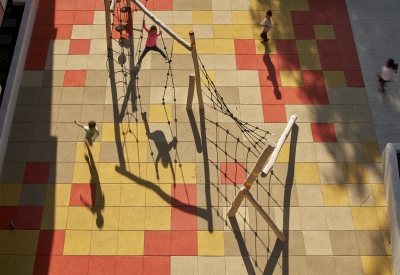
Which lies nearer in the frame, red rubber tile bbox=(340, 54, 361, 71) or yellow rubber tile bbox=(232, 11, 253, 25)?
red rubber tile bbox=(340, 54, 361, 71)

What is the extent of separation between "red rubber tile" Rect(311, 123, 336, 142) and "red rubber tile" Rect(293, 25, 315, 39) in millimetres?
2995

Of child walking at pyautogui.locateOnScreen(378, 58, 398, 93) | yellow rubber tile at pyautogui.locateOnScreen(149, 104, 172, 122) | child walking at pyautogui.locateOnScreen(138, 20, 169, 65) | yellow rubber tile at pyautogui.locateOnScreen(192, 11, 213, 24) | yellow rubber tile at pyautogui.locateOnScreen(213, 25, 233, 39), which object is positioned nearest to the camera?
child walking at pyautogui.locateOnScreen(138, 20, 169, 65)

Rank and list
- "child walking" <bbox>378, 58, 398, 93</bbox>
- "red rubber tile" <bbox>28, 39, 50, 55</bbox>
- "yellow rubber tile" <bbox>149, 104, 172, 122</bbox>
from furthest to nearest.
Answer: "red rubber tile" <bbox>28, 39, 50, 55</bbox> → "child walking" <bbox>378, 58, 398, 93</bbox> → "yellow rubber tile" <bbox>149, 104, 172, 122</bbox>

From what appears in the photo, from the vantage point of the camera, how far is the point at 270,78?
11172mm

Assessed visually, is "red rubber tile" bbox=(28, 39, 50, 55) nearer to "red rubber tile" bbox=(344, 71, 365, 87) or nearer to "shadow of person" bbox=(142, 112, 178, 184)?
"shadow of person" bbox=(142, 112, 178, 184)

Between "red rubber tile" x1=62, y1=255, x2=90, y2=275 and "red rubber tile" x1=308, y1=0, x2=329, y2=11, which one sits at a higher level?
"red rubber tile" x1=308, y1=0, x2=329, y2=11

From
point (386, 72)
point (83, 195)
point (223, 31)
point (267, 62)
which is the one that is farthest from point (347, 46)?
point (83, 195)

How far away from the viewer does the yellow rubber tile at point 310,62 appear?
1141 centimetres

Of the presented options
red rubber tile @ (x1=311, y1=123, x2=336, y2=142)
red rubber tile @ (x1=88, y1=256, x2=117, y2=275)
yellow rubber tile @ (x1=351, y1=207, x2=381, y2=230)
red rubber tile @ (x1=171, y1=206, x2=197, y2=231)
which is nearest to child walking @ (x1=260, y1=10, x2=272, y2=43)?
red rubber tile @ (x1=311, y1=123, x2=336, y2=142)

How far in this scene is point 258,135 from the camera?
10219 mm

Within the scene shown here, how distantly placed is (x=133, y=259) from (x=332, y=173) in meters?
4.94

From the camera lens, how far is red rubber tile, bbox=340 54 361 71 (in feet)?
37.4

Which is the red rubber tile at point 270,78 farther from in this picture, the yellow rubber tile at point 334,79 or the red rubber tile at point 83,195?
the red rubber tile at point 83,195

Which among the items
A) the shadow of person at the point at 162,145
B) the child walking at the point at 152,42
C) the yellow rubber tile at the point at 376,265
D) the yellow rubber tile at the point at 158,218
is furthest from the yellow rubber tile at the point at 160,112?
the yellow rubber tile at the point at 376,265
